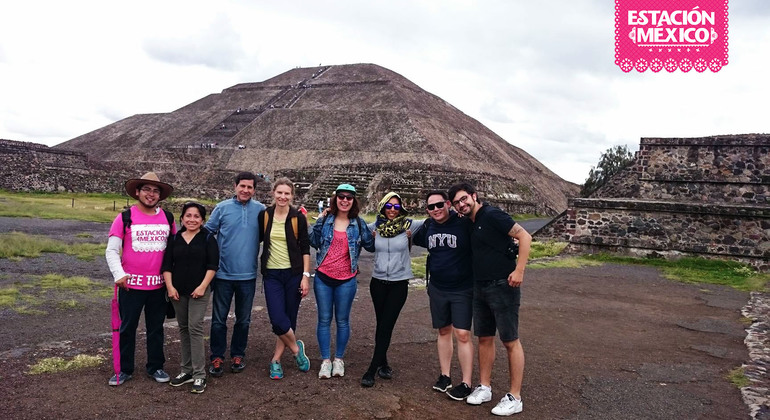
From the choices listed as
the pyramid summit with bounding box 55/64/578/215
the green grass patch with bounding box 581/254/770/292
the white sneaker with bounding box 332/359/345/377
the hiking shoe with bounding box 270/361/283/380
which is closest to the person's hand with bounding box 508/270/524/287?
the white sneaker with bounding box 332/359/345/377

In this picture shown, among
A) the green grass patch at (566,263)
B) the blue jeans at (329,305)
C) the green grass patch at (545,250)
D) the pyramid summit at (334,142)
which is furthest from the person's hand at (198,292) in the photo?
the pyramid summit at (334,142)

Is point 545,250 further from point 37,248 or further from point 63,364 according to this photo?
point 63,364

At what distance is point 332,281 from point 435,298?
986 millimetres

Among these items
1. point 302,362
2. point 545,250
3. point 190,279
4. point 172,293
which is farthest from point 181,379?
point 545,250

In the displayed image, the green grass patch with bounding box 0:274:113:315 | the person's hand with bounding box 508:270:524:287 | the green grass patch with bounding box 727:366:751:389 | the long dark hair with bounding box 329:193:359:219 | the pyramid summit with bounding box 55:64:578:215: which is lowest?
the green grass patch with bounding box 727:366:751:389

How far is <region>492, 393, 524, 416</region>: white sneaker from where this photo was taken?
463cm

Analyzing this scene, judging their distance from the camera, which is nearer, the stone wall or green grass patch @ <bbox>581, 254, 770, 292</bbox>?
green grass patch @ <bbox>581, 254, 770, 292</bbox>

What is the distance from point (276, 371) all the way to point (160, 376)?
3.35ft

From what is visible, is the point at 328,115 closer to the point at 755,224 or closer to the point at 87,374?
the point at 755,224

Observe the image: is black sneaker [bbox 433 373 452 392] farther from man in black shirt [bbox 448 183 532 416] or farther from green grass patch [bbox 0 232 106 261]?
green grass patch [bbox 0 232 106 261]

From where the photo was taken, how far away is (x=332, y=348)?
643 cm

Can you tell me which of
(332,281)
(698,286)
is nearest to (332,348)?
(332,281)

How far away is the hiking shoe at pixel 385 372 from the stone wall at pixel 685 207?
40.4 feet

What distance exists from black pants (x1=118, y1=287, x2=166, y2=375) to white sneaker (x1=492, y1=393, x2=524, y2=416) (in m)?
3.01
